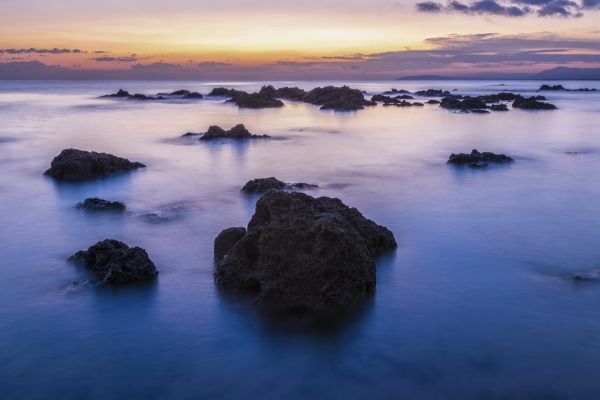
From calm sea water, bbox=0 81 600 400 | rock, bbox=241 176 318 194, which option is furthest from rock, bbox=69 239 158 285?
rock, bbox=241 176 318 194

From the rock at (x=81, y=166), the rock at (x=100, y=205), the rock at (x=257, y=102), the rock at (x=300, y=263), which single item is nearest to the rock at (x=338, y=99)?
the rock at (x=257, y=102)

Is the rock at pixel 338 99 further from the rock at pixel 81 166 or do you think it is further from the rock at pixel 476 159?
the rock at pixel 81 166

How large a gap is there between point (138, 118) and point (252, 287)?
30828mm

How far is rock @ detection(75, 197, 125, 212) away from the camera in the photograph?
427 inches

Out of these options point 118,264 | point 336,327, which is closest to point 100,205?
point 118,264

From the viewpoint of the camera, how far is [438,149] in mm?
20859

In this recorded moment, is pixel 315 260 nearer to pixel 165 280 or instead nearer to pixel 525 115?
pixel 165 280

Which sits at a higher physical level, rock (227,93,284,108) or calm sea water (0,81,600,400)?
rock (227,93,284,108)

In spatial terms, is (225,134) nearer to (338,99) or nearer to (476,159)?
(476,159)

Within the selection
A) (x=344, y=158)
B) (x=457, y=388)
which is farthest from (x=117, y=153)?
Result: (x=457, y=388)

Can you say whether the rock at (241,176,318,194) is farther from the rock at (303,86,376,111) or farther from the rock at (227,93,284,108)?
the rock at (227,93,284,108)

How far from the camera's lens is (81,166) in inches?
550

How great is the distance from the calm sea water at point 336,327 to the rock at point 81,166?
1.62 ft

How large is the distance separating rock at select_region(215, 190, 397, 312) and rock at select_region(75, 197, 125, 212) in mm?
4892
